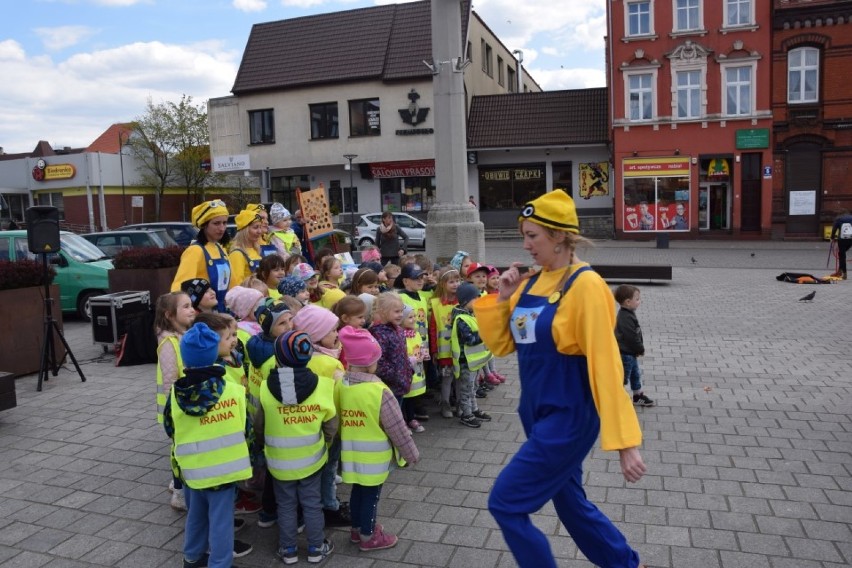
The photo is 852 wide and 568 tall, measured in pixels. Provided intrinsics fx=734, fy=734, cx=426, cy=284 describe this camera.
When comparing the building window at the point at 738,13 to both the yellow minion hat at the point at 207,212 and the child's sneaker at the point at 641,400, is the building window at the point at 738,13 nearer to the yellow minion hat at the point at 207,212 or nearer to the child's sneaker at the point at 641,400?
the child's sneaker at the point at 641,400

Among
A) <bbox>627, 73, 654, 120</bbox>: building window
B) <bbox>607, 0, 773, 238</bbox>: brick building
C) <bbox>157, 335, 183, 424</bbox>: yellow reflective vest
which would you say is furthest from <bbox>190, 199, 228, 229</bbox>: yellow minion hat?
<bbox>627, 73, 654, 120</bbox>: building window

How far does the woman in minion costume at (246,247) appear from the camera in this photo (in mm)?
6676

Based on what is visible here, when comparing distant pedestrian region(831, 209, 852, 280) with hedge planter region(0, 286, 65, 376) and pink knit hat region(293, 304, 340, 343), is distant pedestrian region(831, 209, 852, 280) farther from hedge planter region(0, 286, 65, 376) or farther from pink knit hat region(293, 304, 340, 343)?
Answer: hedge planter region(0, 286, 65, 376)

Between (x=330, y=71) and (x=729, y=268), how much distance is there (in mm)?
22466

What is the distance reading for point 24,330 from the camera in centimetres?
892

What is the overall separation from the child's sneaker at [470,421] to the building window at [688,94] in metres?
26.7

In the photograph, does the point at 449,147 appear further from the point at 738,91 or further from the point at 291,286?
the point at 738,91

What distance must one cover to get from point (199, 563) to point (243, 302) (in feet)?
6.32

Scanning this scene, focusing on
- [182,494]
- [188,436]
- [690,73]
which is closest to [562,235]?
[188,436]

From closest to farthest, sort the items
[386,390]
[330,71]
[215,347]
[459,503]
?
[215,347] < [386,390] < [459,503] < [330,71]

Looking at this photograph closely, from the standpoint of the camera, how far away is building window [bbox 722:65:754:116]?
29234 mm

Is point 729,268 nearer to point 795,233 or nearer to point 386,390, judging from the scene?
point 795,233

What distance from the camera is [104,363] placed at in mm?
9617

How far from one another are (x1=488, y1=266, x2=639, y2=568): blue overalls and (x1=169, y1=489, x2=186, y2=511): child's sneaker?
8.24 feet
